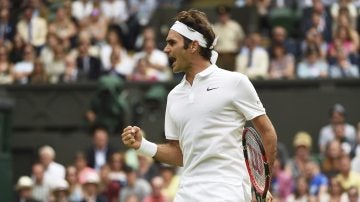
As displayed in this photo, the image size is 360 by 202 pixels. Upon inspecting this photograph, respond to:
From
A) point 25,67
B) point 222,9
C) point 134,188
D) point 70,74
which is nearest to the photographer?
point 134,188

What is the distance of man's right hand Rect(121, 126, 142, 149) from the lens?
730cm

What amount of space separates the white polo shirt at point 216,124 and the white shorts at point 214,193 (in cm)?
2

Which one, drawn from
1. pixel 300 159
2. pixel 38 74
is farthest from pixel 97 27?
pixel 300 159

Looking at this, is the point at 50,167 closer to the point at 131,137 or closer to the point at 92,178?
the point at 92,178

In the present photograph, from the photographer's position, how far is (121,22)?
2056 cm

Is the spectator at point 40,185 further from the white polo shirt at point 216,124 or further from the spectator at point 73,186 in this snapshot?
the white polo shirt at point 216,124

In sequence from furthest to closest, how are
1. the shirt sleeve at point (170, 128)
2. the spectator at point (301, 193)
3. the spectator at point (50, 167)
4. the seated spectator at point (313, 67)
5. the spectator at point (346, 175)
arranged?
the seated spectator at point (313, 67) < the spectator at point (50, 167) < the spectator at point (346, 175) < the spectator at point (301, 193) < the shirt sleeve at point (170, 128)

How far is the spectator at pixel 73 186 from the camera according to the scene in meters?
15.2

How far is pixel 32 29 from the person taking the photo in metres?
20.9

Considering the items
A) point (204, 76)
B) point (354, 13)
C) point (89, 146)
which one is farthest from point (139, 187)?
point (204, 76)

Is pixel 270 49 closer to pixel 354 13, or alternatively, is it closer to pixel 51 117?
pixel 354 13

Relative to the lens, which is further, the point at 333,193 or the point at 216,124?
the point at 333,193

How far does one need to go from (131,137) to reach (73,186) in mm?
8140

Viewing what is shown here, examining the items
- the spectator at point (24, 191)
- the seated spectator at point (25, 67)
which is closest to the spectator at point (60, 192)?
the spectator at point (24, 191)
